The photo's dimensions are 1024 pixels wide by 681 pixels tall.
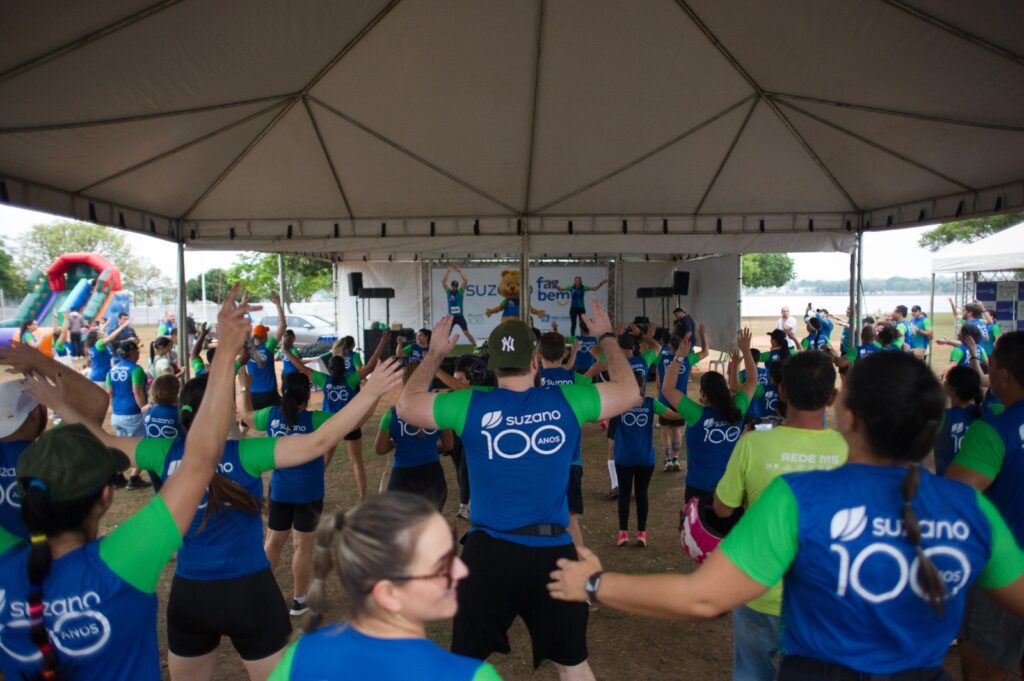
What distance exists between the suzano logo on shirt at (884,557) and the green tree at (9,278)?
176 feet

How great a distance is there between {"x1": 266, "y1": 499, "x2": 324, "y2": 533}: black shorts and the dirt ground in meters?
0.61

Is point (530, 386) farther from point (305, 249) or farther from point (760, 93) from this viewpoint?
point (305, 249)

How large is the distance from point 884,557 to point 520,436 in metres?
1.35

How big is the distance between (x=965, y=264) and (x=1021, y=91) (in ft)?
32.1

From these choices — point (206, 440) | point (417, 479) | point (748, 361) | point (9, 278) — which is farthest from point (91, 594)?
point (9, 278)

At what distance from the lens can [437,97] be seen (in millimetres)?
6004

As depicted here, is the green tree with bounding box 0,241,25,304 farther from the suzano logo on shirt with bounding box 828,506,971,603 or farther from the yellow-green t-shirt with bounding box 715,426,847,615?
the suzano logo on shirt with bounding box 828,506,971,603

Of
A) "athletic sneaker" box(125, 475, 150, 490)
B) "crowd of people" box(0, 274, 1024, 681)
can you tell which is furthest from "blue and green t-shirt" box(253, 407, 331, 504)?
"athletic sneaker" box(125, 475, 150, 490)

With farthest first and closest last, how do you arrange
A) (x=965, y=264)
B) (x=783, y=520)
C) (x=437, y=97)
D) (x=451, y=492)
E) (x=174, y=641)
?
(x=965, y=264) < (x=451, y=492) < (x=437, y=97) < (x=174, y=641) < (x=783, y=520)

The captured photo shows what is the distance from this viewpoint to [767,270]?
63469mm

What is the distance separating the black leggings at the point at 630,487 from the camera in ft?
16.5

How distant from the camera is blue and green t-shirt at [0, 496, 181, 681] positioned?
1.35 metres


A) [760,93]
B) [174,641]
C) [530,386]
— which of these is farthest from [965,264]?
[174,641]

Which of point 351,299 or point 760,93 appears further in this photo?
point 351,299
